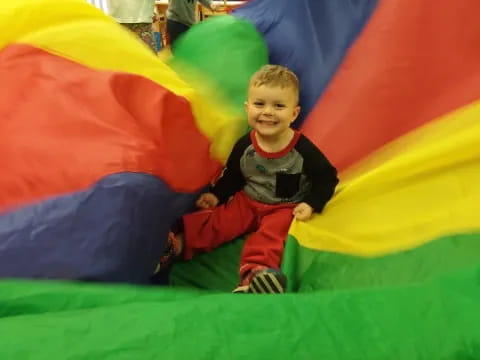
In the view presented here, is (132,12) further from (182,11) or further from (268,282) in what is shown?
(268,282)

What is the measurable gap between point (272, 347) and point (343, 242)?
1.88ft

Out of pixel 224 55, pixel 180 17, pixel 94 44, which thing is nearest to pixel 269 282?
pixel 94 44

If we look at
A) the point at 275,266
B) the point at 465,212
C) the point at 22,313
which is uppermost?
the point at 22,313

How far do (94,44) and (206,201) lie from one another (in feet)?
1.47

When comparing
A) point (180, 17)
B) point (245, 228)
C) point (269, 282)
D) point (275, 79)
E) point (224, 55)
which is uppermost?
point (275, 79)

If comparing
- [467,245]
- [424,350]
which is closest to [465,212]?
[467,245]

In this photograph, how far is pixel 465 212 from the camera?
1.23 meters

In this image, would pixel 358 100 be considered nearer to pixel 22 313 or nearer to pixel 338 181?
pixel 338 181

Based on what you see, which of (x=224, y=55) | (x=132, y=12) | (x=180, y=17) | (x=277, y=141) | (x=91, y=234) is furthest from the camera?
(x=180, y=17)

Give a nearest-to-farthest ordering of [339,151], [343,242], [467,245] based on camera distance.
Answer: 1. [467,245]
2. [343,242]
3. [339,151]

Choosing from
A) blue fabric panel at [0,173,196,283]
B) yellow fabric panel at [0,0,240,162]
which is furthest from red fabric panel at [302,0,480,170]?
blue fabric panel at [0,173,196,283]

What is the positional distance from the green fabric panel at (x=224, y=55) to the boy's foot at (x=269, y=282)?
2.04ft

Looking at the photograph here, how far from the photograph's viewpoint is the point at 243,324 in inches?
29.8

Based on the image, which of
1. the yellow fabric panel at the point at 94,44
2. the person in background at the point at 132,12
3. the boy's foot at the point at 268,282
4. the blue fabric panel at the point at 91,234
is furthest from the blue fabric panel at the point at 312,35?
the person in background at the point at 132,12
